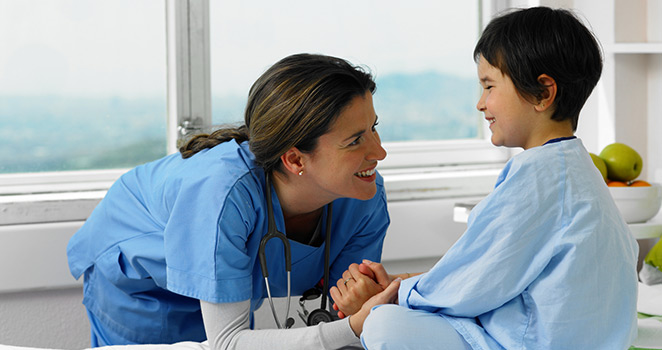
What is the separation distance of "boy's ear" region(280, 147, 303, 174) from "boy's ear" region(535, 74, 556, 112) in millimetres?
450

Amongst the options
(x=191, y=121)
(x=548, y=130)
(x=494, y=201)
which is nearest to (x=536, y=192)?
(x=494, y=201)

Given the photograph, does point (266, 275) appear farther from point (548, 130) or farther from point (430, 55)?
point (430, 55)

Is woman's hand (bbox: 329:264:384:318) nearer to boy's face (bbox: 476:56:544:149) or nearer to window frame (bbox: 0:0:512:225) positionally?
boy's face (bbox: 476:56:544:149)

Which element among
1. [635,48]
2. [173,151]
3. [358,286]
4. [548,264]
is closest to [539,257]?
[548,264]

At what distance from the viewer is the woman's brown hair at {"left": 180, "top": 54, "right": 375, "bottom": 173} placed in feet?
4.23

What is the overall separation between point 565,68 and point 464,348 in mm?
468

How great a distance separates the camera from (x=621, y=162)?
187 centimetres

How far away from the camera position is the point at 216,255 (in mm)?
1257

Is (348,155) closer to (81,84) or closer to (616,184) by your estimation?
(616,184)

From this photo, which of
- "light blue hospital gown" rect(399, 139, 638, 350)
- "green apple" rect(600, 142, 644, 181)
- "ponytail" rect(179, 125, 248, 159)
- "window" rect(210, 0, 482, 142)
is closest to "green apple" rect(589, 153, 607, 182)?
"green apple" rect(600, 142, 644, 181)

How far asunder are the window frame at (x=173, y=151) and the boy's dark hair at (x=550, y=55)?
0.97m

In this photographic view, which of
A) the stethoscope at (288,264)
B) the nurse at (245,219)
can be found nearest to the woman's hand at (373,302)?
the nurse at (245,219)

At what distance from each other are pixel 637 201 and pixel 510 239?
969mm

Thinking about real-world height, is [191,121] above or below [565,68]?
below
